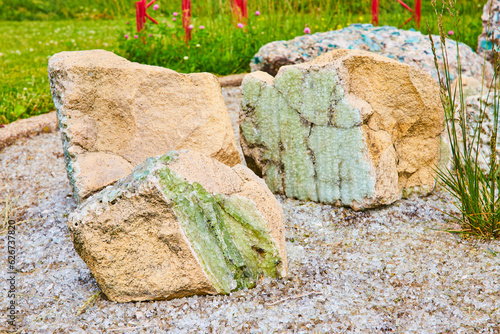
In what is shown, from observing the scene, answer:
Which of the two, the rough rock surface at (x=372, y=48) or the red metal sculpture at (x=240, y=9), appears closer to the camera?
the rough rock surface at (x=372, y=48)

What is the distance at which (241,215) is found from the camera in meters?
2.00

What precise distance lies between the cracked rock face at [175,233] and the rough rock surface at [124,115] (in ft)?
2.12

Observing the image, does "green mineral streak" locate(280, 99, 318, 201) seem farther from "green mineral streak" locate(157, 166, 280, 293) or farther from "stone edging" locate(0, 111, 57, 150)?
"stone edging" locate(0, 111, 57, 150)

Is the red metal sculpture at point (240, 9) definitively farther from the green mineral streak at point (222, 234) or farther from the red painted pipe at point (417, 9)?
the green mineral streak at point (222, 234)

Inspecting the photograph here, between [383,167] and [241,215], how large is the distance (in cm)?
103

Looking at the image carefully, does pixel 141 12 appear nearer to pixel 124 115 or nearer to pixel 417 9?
pixel 124 115

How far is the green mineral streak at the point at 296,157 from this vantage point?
109 inches

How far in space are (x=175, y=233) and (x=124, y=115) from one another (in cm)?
105

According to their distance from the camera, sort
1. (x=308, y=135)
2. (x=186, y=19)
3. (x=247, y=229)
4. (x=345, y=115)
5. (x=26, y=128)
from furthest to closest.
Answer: (x=186, y=19) < (x=26, y=128) < (x=308, y=135) < (x=345, y=115) < (x=247, y=229)

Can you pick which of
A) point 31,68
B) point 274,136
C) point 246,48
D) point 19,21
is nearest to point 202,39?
point 246,48

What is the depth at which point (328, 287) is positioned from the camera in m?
2.04

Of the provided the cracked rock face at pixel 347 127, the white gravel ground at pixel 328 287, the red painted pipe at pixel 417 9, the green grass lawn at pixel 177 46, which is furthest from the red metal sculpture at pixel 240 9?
the white gravel ground at pixel 328 287

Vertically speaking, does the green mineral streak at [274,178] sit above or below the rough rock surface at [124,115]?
below

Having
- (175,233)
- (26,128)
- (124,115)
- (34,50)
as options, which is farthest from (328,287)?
(34,50)
